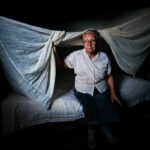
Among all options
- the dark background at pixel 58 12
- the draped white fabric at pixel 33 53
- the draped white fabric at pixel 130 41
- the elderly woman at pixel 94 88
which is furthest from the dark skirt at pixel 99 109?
the dark background at pixel 58 12

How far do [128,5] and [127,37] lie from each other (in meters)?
0.85

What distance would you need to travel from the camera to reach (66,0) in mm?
2854

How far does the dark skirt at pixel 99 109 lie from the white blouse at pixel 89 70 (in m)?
0.06

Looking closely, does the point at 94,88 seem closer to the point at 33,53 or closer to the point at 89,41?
the point at 89,41

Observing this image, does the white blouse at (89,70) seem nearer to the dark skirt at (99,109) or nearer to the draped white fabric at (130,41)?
the dark skirt at (99,109)

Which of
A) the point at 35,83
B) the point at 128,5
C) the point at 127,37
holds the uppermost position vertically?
the point at 128,5

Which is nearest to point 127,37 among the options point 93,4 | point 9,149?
point 93,4

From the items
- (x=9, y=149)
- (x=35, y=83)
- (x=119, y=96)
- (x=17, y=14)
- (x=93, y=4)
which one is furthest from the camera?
(x=93, y=4)

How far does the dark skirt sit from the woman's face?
42 cm

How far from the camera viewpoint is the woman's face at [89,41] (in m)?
2.20

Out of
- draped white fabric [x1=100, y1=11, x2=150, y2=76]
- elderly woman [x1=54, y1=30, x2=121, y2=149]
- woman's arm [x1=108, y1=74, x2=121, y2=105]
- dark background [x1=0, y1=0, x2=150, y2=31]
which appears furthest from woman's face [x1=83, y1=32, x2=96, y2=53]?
dark background [x1=0, y1=0, x2=150, y2=31]

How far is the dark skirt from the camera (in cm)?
226

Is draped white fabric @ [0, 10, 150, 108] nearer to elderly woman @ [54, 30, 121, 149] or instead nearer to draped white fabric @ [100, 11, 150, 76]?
draped white fabric @ [100, 11, 150, 76]

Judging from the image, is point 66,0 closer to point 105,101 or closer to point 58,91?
point 58,91
